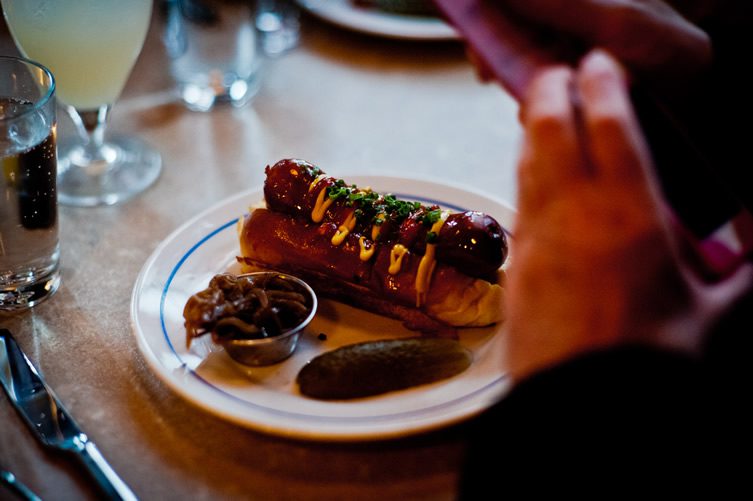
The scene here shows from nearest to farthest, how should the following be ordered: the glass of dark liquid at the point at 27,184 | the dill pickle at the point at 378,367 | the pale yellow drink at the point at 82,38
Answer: the dill pickle at the point at 378,367 < the glass of dark liquid at the point at 27,184 < the pale yellow drink at the point at 82,38

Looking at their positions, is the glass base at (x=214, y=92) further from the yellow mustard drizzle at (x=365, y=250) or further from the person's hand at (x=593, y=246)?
the person's hand at (x=593, y=246)

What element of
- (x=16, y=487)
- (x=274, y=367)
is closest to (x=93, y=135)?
(x=274, y=367)

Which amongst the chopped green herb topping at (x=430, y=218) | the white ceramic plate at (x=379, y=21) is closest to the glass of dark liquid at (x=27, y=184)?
the chopped green herb topping at (x=430, y=218)

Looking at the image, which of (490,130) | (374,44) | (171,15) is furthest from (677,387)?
(171,15)

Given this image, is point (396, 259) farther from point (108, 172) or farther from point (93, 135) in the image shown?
point (93, 135)

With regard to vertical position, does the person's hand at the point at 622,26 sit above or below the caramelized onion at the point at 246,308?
above

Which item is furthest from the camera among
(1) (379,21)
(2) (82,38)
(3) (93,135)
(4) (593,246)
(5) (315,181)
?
A: (1) (379,21)

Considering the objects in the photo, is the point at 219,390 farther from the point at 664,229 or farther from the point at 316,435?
the point at 664,229
